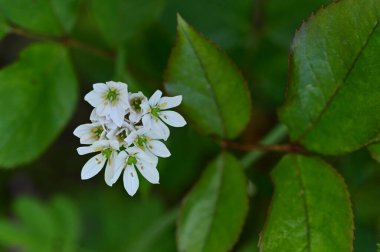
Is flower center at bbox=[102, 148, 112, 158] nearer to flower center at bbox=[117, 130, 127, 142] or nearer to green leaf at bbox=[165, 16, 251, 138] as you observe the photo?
flower center at bbox=[117, 130, 127, 142]

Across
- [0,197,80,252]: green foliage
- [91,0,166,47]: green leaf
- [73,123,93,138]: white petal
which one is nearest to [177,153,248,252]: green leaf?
[73,123,93,138]: white petal

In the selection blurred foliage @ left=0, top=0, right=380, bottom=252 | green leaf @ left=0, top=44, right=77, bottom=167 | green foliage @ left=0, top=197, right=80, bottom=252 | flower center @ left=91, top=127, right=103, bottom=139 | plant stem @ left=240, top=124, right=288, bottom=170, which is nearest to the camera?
flower center @ left=91, top=127, right=103, bottom=139

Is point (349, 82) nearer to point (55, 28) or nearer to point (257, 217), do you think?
point (55, 28)

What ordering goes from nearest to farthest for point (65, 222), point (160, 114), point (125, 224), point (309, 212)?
1. point (309, 212)
2. point (160, 114)
3. point (65, 222)
4. point (125, 224)

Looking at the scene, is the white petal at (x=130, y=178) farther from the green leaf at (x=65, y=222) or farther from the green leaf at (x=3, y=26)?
the green leaf at (x=65, y=222)

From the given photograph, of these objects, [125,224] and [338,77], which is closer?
[338,77]

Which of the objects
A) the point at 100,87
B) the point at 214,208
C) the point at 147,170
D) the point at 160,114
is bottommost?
the point at 214,208

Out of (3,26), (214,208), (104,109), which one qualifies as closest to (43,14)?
(3,26)

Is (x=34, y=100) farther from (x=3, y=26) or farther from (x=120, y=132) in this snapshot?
(x=120, y=132)

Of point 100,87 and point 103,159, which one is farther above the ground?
point 100,87
